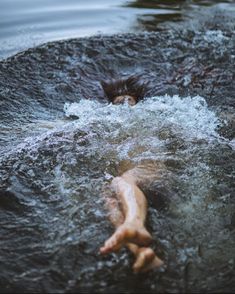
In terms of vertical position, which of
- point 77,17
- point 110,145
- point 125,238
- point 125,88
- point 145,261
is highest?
point 77,17

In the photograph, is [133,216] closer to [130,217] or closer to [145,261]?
[130,217]

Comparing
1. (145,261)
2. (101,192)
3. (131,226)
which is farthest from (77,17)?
(145,261)

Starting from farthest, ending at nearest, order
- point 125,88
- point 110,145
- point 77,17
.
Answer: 1. point 77,17
2. point 125,88
3. point 110,145

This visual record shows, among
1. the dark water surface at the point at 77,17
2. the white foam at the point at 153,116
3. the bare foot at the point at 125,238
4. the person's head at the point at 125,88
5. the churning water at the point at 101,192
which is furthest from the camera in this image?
the dark water surface at the point at 77,17

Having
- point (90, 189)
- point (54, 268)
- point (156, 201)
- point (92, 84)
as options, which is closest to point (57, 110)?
point (92, 84)

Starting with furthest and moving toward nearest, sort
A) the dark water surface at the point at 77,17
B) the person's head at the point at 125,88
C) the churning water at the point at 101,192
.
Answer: the dark water surface at the point at 77,17 → the person's head at the point at 125,88 → the churning water at the point at 101,192

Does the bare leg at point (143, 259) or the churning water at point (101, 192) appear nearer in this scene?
the bare leg at point (143, 259)

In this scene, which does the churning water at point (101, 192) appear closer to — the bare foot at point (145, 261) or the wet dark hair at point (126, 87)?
the bare foot at point (145, 261)

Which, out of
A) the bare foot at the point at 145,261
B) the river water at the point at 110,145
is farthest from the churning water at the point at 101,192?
the bare foot at the point at 145,261
